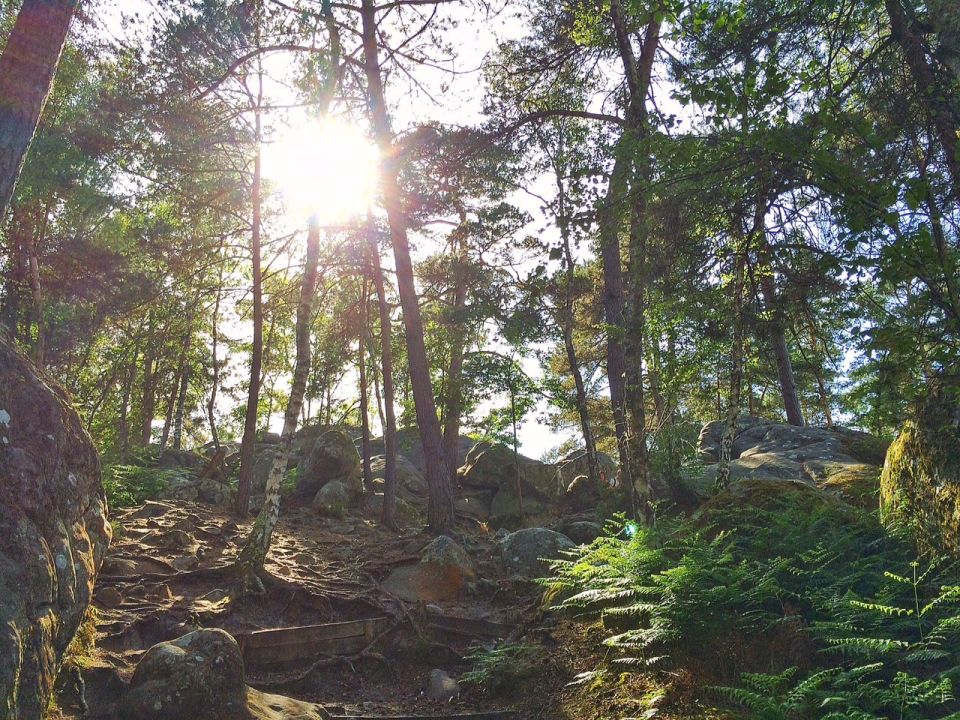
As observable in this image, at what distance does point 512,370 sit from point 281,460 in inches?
386

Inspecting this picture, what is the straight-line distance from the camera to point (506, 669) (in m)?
6.18

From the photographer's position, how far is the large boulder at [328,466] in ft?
61.0

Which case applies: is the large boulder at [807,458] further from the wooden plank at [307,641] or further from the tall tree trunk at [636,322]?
the wooden plank at [307,641]

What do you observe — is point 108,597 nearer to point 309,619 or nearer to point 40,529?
point 309,619

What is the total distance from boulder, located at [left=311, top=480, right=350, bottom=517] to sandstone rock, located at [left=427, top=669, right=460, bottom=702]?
9949mm

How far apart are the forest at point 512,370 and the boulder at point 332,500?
9cm

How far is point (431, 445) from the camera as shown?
42.4ft

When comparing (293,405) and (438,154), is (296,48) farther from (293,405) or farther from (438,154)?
(293,405)

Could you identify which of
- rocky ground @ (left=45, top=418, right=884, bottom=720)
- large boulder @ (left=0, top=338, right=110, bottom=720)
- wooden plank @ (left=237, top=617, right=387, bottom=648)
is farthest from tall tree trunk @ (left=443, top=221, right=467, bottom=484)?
large boulder @ (left=0, top=338, right=110, bottom=720)

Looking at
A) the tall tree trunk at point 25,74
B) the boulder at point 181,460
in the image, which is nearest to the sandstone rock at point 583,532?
the tall tree trunk at point 25,74

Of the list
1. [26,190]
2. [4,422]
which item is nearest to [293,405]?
[4,422]

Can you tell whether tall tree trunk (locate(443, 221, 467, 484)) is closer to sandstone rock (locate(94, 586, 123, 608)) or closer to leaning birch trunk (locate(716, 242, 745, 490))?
leaning birch trunk (locate(716, 242, 745, 490))

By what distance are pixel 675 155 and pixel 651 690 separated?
410 cm

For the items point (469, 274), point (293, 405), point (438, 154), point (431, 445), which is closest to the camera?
point (293, 405)
